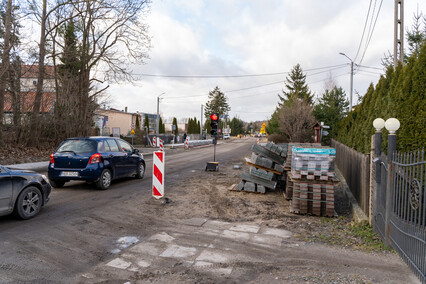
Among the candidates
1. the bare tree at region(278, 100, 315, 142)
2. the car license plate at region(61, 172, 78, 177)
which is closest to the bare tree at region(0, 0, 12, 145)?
the car license plate at region(61, 172, 78, 177)

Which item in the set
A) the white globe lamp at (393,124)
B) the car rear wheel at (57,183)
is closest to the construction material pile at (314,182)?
the white globe lamp at (393,124)

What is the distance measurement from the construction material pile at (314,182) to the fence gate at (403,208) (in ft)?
4.43

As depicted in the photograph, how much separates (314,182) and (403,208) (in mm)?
2517

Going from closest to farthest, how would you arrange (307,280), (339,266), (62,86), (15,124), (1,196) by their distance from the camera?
(307,280), (339,266), (1,196), (15,124), (62,86)

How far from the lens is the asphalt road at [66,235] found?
12.4ft

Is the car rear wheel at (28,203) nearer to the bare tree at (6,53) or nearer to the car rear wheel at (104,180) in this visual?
the car rear wheel at (104,180)

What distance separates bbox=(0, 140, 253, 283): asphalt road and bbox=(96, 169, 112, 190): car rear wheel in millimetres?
482

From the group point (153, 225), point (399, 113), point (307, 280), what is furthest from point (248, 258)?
point (399, 113)

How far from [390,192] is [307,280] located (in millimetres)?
2353

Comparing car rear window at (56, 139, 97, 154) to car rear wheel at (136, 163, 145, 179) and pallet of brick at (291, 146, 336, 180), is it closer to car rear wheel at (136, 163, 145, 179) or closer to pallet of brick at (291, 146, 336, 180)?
car rear wheel at (136, 163, 145, 179)

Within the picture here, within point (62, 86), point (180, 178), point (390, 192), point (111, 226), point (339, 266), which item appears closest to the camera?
point (339, 266)

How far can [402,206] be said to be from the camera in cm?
434

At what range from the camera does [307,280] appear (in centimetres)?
366

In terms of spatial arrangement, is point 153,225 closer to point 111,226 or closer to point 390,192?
point 111,226
